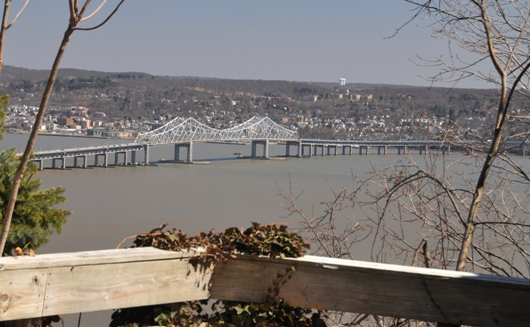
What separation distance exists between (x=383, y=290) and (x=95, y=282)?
843mm

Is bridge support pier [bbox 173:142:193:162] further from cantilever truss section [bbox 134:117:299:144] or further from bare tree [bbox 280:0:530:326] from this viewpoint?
bare tree [bbox 280:0:530:326]

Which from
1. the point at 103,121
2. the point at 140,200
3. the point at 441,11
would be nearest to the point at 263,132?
the point at 103,121

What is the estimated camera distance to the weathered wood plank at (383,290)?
204 centimetres

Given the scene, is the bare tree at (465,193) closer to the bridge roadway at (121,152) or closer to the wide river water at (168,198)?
the wide river water at (168,198)

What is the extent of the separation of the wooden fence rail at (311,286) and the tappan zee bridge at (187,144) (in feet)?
134

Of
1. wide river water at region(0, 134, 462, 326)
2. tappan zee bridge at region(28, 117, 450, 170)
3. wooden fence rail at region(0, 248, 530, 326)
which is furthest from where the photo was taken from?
tappan zee bridge at region(28, 117, 450, 170)

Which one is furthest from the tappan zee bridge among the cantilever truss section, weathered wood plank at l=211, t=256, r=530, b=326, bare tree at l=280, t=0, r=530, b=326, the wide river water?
weathered wood plank at l=211, t=256, r=530, b=326

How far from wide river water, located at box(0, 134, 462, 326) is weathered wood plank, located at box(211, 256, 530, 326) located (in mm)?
6422

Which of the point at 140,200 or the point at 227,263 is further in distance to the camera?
the point at 140,200

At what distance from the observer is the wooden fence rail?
1881 millimetres

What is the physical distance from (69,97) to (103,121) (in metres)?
10.4

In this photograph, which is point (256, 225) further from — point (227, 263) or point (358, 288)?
point (358, 288)

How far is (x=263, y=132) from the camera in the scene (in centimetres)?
7250

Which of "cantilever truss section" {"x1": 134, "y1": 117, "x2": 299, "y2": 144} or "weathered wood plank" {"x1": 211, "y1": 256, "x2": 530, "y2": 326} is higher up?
"weathered wood plank" {"x1": 211, "y1": 256, "x2": 530, "y2": 326}
